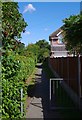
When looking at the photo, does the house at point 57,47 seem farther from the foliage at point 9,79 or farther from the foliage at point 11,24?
the foliage at point 9,79

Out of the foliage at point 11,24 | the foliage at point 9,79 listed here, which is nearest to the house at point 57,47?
the foliage at point 11,24

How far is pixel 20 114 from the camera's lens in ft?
25.3

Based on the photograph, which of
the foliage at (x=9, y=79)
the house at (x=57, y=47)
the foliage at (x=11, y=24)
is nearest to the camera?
the foliage at (x=9, y=79)

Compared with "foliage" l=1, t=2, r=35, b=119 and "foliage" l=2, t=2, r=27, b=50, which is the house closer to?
"foliage" l=2, t=2, r=27, b=50

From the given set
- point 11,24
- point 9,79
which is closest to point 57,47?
point 11,24

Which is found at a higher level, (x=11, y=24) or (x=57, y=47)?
(x=57, y=47)

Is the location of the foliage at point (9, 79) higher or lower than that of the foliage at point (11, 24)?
lower

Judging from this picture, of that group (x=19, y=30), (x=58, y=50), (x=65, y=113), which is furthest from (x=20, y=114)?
(x=58, y=50)

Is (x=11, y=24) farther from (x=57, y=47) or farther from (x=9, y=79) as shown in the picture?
(x=57, y=47)

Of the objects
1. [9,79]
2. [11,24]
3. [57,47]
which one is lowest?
[9,79]

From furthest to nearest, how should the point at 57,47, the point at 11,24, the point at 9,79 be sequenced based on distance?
1. the point at 57,47
2. the point at 11,24
3. the point at 9,79

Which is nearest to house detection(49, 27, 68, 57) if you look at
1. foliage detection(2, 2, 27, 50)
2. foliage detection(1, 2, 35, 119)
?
foliage detection(2, 2, 27, 50)

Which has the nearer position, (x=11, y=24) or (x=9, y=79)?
(x=9, y=79)

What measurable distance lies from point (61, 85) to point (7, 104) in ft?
34.8
